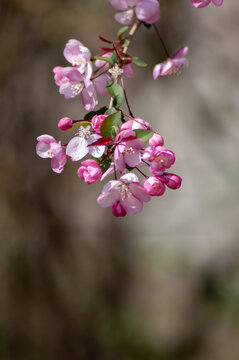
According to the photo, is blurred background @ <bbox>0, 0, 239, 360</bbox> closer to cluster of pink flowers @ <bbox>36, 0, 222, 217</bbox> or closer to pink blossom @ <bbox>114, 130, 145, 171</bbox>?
cluster of pink flowers @ <bbox>36, 0, 222, 217</bbox>

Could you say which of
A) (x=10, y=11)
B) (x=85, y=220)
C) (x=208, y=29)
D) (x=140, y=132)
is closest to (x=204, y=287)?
(x=85, y=220)

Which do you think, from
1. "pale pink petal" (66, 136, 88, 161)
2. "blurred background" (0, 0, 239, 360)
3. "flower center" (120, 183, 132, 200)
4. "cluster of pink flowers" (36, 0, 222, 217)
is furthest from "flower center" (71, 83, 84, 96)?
"blurred background" (0, 0, 239, 360)

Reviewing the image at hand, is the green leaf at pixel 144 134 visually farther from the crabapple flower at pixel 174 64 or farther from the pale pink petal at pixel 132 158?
the crabapple flower at pixel 174 64

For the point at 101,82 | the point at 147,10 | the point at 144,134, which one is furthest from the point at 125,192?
the point at 147,10

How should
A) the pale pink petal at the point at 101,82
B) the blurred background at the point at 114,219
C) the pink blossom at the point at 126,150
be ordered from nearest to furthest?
the pink blossom at the point at 126,150 < the pale pink petal at the point at 101,82 < the blurred background at the point at 114,219

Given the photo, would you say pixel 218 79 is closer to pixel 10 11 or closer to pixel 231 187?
pixel 231 187

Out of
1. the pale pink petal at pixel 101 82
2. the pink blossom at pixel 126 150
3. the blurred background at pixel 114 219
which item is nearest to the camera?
the pink blossom at pixel 126 150

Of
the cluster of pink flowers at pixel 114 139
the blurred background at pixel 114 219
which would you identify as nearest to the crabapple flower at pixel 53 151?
the cluster of pink flowers at pixel 114 139
